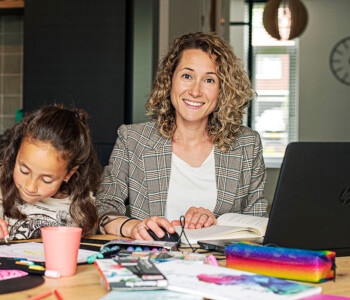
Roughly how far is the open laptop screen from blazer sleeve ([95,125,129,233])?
0.74 meters

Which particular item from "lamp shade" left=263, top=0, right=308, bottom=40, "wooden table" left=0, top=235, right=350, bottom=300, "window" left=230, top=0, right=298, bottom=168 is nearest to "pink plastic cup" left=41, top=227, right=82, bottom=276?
"wooden table" left=0, top=235, right=350, bottom=300

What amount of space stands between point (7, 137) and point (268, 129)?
20.7 feet

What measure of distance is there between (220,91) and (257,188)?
1.27 feet

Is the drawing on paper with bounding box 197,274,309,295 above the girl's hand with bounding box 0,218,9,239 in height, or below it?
above

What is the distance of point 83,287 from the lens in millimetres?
843

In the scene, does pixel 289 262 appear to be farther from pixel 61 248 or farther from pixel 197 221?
pixel 197 221

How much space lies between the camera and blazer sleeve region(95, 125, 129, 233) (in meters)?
1.70

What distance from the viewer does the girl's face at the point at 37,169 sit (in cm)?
131

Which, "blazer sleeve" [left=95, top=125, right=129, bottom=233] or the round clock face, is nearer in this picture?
"blazer sleeve" [left=95, top=125, right=129, bottom=233]

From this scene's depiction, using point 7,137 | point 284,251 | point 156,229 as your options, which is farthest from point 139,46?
point 284,251

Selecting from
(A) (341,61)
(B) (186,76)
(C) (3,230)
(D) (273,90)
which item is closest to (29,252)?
(C) (3,230)

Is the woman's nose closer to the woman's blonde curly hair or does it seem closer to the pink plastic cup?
the woman's blonde curly hair

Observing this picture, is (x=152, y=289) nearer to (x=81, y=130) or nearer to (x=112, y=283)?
(x=112, y=283)

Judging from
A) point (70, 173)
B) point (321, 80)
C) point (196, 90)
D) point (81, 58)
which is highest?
point (321, 80)
